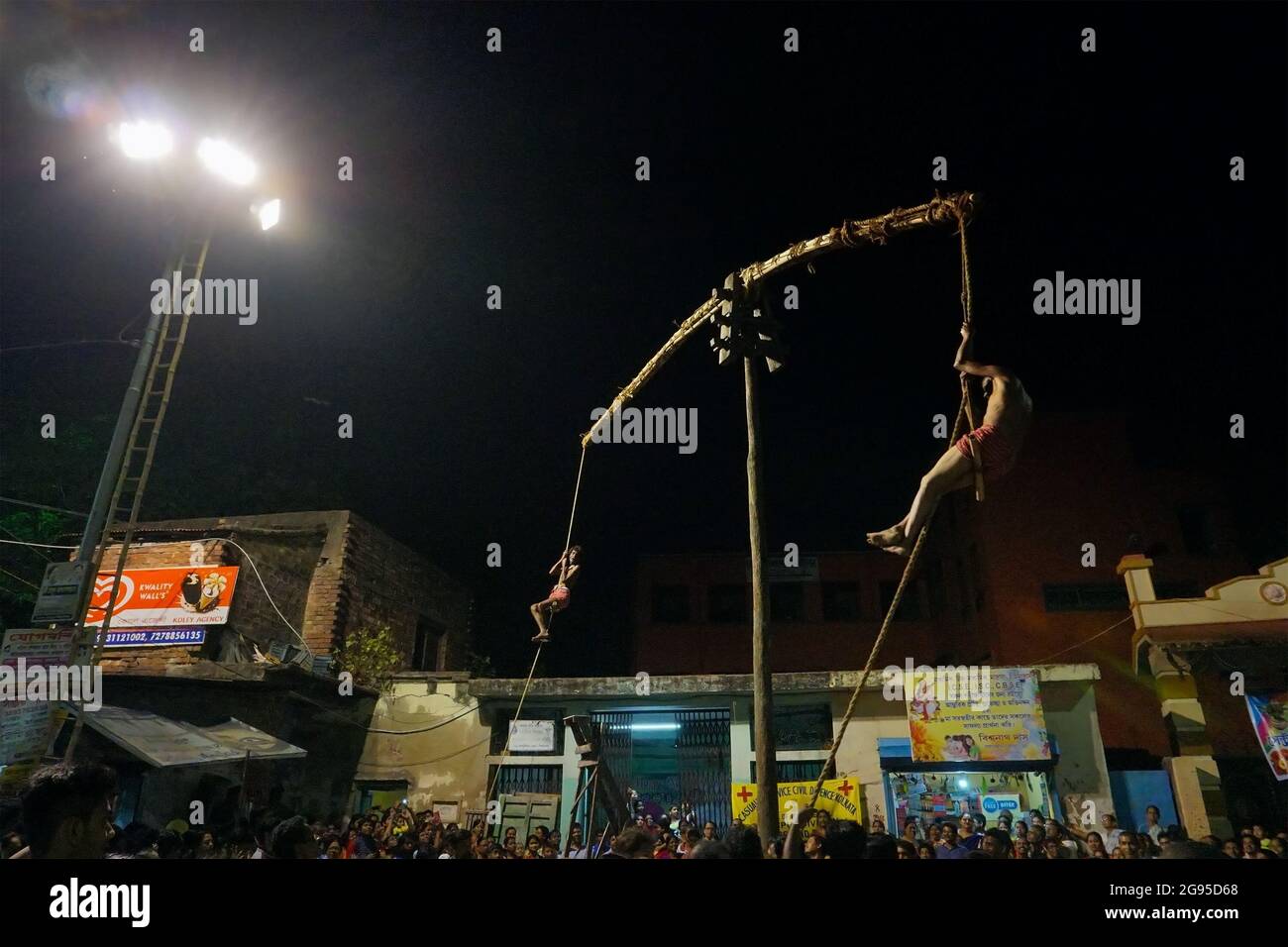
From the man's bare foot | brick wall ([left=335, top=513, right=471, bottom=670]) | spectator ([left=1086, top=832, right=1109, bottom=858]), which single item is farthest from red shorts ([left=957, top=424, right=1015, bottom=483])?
brick wall ([left=335, top=513, right=471, bottom=670])

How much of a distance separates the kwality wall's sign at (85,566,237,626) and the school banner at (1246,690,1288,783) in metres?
20.5

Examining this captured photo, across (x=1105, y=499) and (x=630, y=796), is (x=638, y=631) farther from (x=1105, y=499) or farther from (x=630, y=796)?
(x=1105, y=499)

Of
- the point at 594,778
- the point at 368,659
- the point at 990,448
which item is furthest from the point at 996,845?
the point at 368,659

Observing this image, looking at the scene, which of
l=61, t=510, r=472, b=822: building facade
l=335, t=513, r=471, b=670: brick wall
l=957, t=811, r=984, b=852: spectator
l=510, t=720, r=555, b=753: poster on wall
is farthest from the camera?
l=335, t=513, r=471, b=670: brick wall

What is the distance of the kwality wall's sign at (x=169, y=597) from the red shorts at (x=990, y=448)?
1483cm

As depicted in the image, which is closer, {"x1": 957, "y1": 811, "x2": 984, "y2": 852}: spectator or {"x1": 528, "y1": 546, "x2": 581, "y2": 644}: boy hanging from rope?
{"x1": 957, "y1": 811, "x2": 984, "y2": 852}: spectator

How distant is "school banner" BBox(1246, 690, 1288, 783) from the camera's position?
1398 cm

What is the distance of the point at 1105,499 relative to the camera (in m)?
24.1

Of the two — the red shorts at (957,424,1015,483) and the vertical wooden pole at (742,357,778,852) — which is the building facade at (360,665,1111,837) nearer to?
the vertical wooden pole at (742,357,778,852)

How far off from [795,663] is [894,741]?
39.7 feet

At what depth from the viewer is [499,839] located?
587 inches

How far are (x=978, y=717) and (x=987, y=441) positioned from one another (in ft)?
35.1

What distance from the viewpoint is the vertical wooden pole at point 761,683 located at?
227 inches
